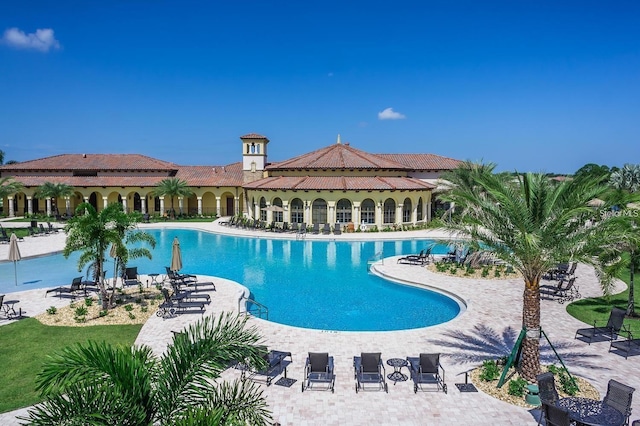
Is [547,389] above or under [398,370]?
above

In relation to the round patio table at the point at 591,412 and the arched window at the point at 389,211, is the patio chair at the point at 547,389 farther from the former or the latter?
the arched window at the point at 389,211

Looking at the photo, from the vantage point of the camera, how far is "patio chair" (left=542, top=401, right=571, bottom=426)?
739 centimetres

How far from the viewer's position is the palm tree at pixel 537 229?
9.48 meters

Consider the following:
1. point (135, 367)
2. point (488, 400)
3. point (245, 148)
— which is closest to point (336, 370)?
point (488, 400)

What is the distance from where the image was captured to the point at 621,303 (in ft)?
55.2

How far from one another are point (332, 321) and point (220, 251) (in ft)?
53.1

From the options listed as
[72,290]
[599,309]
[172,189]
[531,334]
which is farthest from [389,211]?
[531,334]

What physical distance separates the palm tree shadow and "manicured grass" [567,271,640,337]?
2.79 m

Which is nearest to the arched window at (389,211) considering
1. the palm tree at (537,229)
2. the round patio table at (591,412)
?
the palm tree at (537,229)

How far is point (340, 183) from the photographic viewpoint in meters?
38.8

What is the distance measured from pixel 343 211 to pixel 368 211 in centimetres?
218

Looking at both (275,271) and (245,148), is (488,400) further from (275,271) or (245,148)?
(245,148)

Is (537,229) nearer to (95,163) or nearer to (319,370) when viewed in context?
(319,370)

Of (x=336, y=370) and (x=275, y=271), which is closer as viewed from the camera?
(x=336, y=370)
